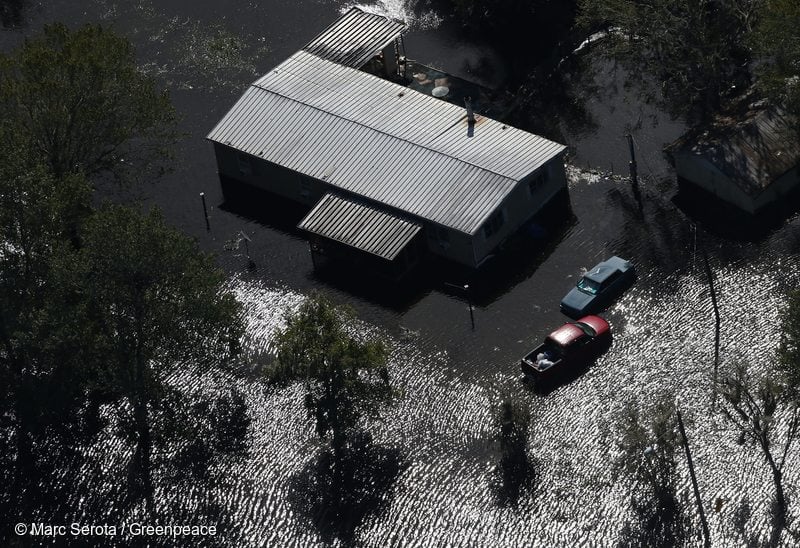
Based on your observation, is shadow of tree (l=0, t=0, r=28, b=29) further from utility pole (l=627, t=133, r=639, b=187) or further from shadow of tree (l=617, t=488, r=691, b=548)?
shadow of tree (l=617, t=488, r=691, b=548)

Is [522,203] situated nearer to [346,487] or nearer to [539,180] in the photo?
[539,180]

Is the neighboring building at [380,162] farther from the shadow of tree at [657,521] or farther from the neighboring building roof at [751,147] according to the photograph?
the shadow of tree at [657,521]

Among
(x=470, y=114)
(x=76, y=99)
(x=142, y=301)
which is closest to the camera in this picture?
(x=142, y=301)

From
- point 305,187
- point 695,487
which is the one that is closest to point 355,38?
point 305,187

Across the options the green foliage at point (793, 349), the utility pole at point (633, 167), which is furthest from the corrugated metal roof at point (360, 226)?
the green foliage at point (793, 349)

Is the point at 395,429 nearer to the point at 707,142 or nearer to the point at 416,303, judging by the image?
the point at 416,303

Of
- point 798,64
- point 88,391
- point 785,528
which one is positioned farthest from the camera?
point 798,64

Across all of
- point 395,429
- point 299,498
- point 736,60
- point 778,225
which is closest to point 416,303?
point 395,429
